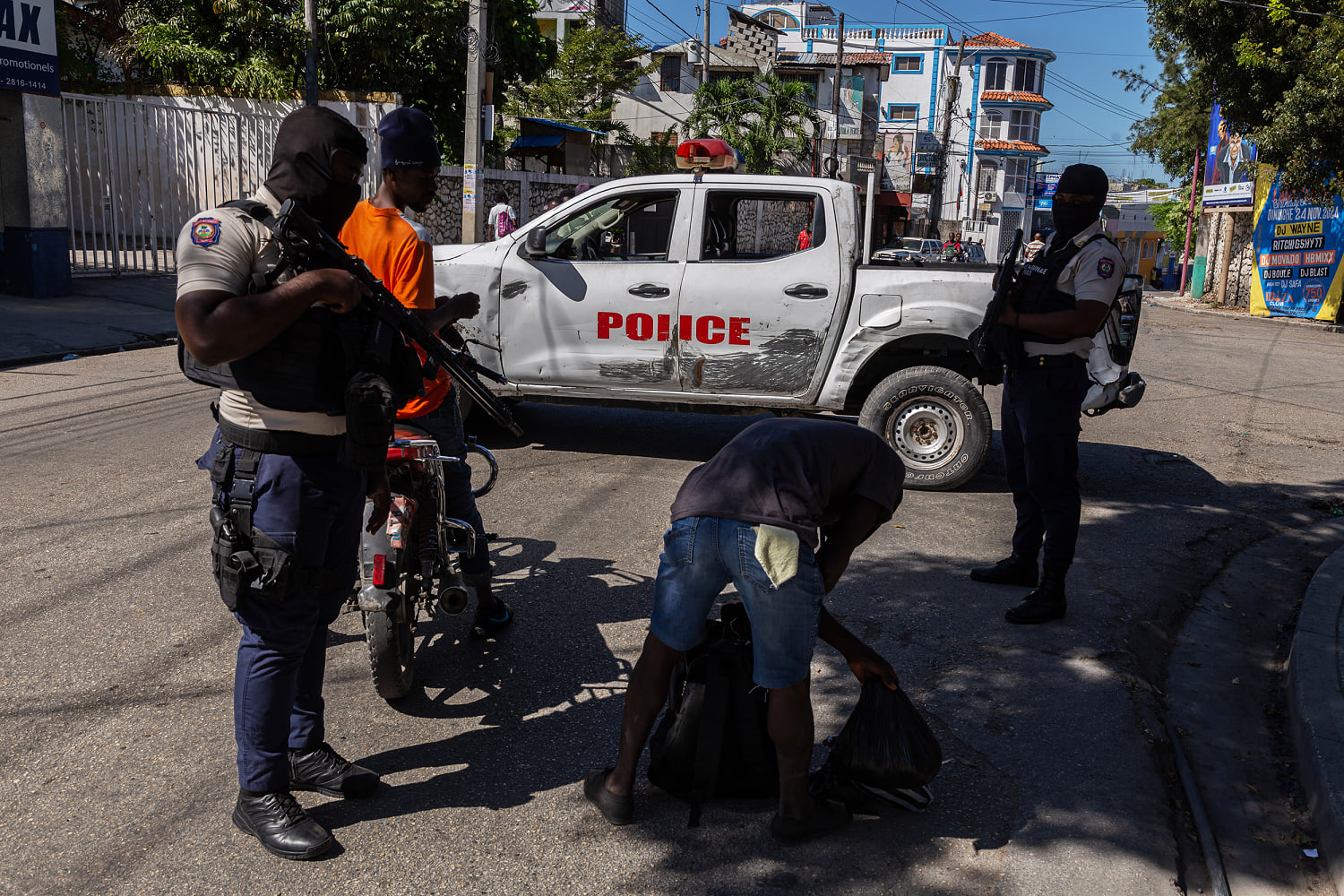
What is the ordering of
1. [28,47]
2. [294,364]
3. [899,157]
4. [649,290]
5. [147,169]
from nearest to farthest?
[294,364], [649,290], [28,47], [147,169], [899,157]

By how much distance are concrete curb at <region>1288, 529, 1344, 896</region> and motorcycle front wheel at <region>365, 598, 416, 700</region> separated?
288cm

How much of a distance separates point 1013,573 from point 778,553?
109 inches

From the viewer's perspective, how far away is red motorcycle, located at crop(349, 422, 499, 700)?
3.42 meters

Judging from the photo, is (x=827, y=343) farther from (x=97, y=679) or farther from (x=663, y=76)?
(x=663, y=76)

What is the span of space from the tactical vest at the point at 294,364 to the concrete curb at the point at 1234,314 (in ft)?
76.9

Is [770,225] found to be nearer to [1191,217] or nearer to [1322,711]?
[1322,711]

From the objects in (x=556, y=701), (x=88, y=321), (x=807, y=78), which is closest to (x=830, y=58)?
(x=807, y=78)

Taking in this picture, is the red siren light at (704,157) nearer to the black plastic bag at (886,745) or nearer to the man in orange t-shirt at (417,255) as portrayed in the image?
the man in orange t-shirt at (417,255)

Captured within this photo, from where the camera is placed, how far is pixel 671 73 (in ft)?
162

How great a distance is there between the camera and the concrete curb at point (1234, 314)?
22216 mm

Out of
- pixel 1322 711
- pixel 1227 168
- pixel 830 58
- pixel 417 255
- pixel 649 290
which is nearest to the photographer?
pixel 1322 711

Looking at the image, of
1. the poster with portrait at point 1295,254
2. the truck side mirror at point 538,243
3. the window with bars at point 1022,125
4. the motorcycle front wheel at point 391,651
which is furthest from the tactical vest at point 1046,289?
the window with bars at point 1022,125

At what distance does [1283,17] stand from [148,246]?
19.9 m

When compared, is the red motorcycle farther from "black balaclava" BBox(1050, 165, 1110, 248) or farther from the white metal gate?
the white metal gate
